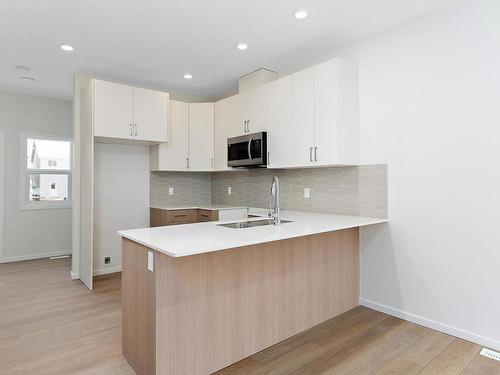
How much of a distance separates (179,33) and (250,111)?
120cm

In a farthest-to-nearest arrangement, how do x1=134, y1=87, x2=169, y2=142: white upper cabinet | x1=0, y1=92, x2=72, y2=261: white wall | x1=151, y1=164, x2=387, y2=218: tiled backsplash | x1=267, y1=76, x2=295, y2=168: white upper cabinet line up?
x1=0, y1=92, x2=72, y2=261: white wall < x1=134, y1=87, x2=169, y2=142: white upper cabinet < x1=267, y1=76, x2=295, y2=168: white upper cabinet < x1=151, y1=164, x2=387, y2=218: tiled backsplash

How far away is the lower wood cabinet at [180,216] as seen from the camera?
4.01m

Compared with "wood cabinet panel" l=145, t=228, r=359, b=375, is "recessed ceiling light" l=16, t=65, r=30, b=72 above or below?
above

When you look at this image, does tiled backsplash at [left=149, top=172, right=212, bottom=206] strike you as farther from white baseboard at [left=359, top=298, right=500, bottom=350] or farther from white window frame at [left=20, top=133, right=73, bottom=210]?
white baseboard at [left=359, top=298, right=500, bottom=350]

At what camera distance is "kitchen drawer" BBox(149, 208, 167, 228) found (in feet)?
13.3

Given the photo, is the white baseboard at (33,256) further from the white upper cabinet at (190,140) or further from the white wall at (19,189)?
the white upper cabinet at (190,140)

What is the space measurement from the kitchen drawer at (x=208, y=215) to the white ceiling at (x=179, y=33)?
1787mm

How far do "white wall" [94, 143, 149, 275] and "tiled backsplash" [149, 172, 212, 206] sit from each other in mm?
150

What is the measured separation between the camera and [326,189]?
3281 millimetres

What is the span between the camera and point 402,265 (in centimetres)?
273

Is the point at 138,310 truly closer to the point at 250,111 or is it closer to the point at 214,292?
the point at 214,292

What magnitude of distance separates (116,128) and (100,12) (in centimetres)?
137

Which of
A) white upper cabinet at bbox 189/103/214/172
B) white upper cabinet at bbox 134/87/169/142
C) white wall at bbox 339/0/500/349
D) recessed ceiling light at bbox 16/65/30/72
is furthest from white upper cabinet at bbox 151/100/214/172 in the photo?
white wall at bbox 339/0/500/349

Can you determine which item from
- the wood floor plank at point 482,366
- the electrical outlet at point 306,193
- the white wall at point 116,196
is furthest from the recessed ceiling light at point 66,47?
the wood floor plank at point 482,366
